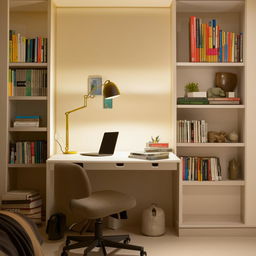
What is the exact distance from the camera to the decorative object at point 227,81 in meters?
4.03

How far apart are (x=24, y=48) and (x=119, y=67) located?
0.98 m

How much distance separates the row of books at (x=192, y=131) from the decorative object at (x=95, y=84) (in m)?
0.91

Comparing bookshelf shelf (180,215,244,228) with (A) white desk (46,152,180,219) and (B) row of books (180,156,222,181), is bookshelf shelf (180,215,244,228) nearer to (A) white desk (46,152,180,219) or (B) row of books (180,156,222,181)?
(B) row of books (180,156,222,181)

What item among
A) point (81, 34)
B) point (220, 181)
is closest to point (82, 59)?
point (81, 34)

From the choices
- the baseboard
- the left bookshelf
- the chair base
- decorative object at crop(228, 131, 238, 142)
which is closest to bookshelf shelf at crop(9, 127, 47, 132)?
the left bookshelf

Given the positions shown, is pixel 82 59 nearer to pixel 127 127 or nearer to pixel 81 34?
pixel 81 34

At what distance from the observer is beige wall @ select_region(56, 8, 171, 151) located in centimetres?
421

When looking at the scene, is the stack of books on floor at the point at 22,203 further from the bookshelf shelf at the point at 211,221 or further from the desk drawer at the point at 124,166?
the bookshelf shelf at the point at 211,221

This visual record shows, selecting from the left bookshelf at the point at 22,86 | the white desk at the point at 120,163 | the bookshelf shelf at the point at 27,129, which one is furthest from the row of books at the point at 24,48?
the white desk at the point at 120,163

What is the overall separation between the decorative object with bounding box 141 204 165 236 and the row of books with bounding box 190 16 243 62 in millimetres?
1508

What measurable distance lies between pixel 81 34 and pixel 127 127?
42.7 inches

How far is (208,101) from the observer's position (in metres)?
3.91

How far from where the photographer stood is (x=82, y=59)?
4.22 meters

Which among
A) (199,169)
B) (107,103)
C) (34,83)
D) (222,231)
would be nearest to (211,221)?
(222,231)
